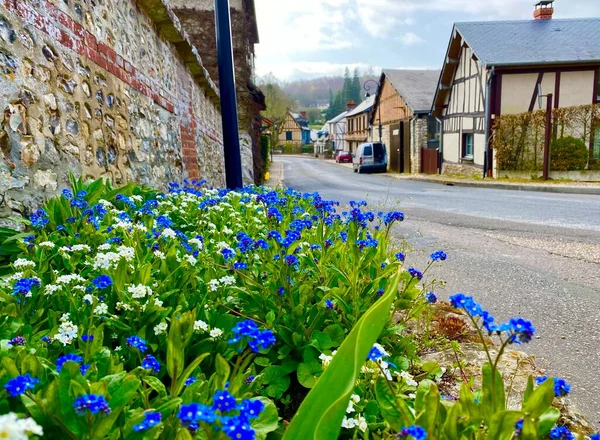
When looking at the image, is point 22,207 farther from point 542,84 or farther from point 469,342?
point 542,84

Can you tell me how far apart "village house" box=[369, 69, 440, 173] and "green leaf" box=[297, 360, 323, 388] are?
73.8 ft

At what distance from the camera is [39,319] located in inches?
66.3

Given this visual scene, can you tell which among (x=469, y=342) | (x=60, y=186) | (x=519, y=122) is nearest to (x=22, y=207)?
(x=60, y=186)

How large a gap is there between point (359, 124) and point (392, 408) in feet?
155

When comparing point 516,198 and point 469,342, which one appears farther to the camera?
point 516,198

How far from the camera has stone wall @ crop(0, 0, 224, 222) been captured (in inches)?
99.6

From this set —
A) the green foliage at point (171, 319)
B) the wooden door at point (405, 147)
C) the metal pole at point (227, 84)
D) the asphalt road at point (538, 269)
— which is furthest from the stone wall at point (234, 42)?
the wooden door at point (405, 147)

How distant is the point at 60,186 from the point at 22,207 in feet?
1.52

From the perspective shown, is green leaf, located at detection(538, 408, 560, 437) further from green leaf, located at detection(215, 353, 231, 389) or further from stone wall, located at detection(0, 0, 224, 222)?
stone wall, located at detection(0, 0, 224, 222)

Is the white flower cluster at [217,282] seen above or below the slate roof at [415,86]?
below

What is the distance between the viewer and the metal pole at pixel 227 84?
18.7 feet

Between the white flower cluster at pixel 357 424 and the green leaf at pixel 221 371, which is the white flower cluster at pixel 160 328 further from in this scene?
the white flower cluster at pixel 357 424

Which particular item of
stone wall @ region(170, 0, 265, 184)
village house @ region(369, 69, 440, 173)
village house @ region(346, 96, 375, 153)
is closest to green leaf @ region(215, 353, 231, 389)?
stone wall @ region(170, 0, 265, 184)

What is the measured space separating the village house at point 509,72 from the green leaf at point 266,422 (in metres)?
17.1
